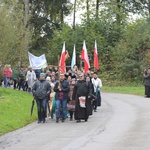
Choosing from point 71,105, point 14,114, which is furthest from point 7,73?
point 71,105

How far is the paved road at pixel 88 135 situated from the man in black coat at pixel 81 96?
0.33 m

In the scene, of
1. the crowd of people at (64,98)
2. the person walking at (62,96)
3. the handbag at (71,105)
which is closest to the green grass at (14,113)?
the crowd of people at (64,98)

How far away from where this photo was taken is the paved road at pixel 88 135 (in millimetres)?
11914

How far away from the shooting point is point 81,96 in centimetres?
1791

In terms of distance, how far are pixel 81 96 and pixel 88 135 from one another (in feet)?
13.9

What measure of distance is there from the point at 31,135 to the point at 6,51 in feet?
43.9

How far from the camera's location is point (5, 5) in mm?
27531

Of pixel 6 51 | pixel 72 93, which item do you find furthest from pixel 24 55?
pixel 72 93

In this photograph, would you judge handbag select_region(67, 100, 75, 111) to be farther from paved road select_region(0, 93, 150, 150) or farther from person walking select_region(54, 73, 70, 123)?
paved road select_region(0, 93, 150, 150)

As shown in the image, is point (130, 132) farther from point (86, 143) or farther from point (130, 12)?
point (130, 12)

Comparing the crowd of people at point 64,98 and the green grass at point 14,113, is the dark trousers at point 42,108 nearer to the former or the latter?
the crowd of people at point 64,98

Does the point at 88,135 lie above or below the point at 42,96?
below

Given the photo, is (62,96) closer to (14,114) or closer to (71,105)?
(71,105)

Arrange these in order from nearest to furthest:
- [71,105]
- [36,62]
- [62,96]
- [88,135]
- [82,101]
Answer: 1. [88,135]
2. [82,101]
3. [62,96]
4. [71,105]
5. [36,62]
